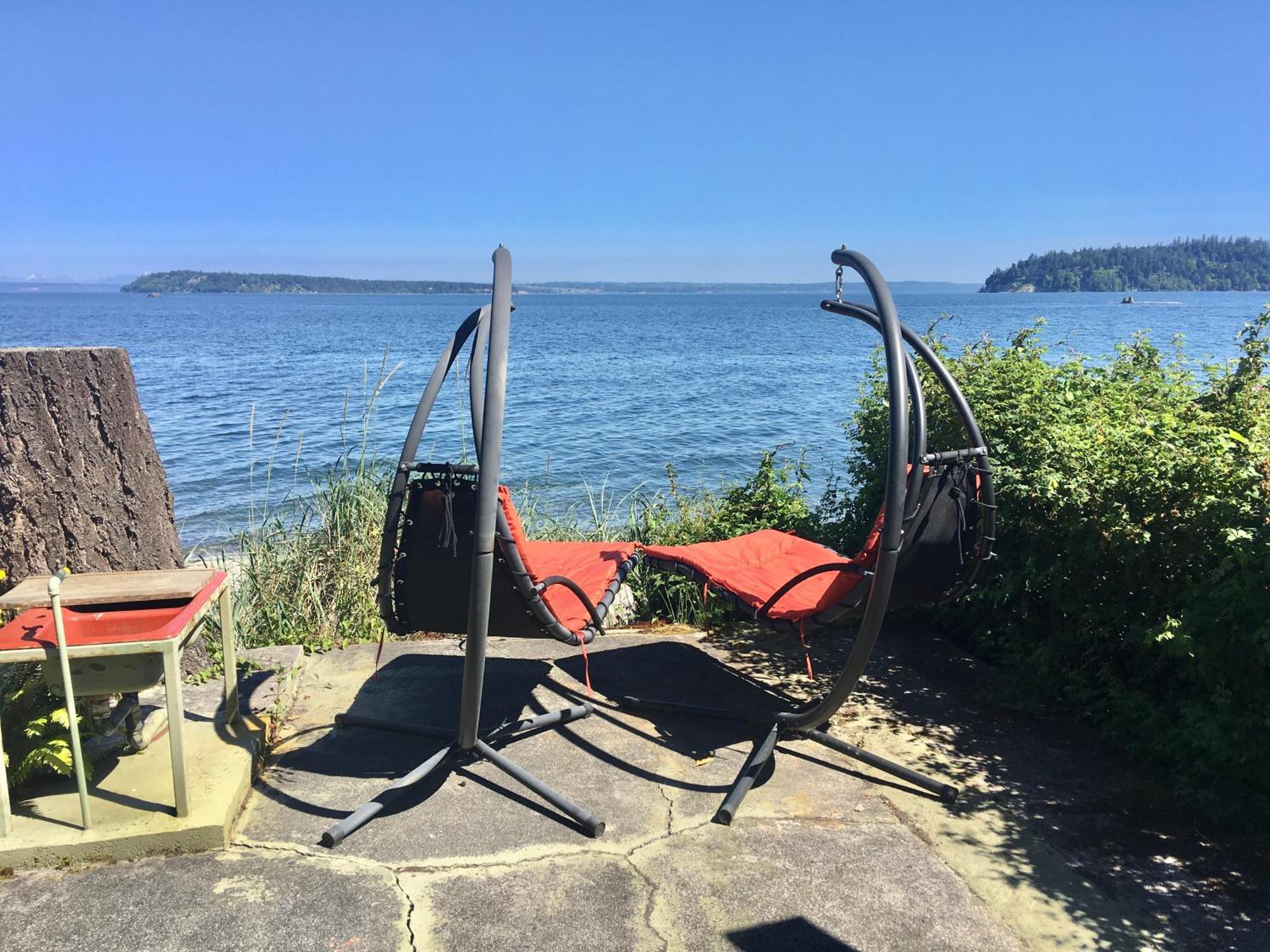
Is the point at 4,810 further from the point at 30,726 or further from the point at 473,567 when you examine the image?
the point at 473,567

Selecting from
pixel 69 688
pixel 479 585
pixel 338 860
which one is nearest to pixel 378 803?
pixel 338 860

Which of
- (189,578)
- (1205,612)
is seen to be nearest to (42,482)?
(189,578)

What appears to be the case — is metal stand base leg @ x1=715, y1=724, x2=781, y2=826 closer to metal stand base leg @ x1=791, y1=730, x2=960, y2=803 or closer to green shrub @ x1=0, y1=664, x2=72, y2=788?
metal stand base leg @ x1=791, y1=730, x2=960, y2=803

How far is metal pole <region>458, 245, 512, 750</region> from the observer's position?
2.74 meters

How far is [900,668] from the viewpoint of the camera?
434 cm

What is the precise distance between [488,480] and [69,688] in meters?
1.41

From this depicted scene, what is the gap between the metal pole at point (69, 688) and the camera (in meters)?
2.51

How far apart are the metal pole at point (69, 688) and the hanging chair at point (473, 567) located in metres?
0.75

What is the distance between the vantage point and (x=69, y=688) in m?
2.56

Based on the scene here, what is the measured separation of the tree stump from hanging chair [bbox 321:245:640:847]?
143 cm

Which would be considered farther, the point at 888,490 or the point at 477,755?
the point at 477,755

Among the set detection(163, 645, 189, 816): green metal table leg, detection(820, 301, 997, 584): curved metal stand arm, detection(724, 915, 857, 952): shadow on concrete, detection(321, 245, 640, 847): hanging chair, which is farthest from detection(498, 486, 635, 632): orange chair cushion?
detection(820, 301, 997, 584): curved metal stand arm

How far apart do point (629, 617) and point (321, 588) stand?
6.41 feet

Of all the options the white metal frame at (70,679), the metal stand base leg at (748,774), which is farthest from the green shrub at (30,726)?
the metal stand base leg at (748,774)
